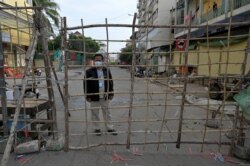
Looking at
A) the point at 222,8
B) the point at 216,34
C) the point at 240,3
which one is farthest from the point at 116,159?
the point at 222,8

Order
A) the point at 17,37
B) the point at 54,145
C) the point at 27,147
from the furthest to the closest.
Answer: the point at 17,37, the point at 54,145, the point at 27,147

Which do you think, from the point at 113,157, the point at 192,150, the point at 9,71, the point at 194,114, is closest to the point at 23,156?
the point at 113,157

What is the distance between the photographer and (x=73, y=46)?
554cm

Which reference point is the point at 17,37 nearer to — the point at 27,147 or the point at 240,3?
the point at 27,147

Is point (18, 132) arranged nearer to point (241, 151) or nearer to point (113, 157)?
point (113, 157)

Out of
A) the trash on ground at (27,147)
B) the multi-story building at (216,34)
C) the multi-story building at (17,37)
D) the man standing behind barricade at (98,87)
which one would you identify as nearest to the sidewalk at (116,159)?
the trash on ground at (27,147)

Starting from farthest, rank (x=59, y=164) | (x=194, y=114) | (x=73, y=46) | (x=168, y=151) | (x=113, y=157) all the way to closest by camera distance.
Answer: (x=194, y=114) < (x=73, y=46) < (x=168, y=151) < (x=113, y=157) < (x=59, y=164)

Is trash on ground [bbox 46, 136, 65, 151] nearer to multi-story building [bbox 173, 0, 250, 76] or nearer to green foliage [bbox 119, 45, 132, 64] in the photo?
green foliage [bbox 119, 45, 132, 64]

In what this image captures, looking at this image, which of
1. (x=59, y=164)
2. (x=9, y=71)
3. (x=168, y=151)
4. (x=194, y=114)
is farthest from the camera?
(x=194, y=114)

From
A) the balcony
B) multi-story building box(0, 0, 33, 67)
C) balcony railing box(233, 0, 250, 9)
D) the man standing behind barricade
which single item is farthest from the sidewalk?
balcony railing box(233, 0, 250, 9)

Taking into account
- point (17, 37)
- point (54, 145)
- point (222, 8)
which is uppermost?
point (222, 8)

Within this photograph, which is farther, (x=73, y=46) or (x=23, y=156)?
(x=73, y=46)

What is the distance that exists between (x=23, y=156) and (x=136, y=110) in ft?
17.0

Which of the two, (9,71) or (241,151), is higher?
(9,71)
